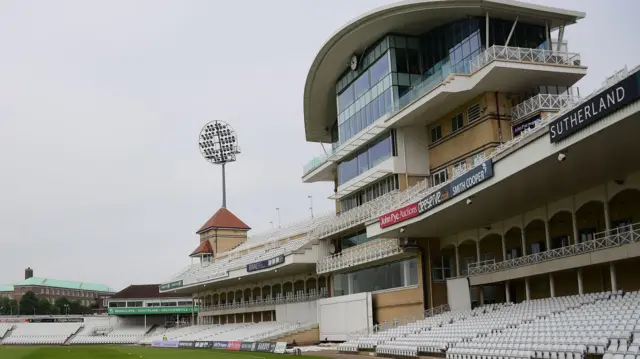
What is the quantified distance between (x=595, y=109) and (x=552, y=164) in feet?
12.8

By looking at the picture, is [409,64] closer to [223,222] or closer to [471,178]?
[471,178]

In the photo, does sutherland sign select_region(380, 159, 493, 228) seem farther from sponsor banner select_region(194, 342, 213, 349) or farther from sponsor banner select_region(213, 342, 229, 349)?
sponsor banner select_region(194, 342, 213, 349)

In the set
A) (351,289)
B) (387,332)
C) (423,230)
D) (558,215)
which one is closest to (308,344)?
(351,289)

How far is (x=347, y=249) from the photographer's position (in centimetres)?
4547

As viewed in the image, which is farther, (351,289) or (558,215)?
(351,289)

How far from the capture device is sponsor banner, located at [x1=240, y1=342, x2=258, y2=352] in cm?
4578

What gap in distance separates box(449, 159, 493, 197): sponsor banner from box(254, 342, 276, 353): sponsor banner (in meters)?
→ 20.0

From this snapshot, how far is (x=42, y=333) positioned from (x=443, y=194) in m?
74.1

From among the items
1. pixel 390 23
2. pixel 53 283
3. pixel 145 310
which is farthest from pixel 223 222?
pixel 53 283

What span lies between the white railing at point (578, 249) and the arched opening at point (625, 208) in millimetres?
324

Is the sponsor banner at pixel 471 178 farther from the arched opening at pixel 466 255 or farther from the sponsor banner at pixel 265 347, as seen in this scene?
the sponsor banner at pixel 265 347

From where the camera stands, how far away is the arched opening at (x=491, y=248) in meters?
34.9

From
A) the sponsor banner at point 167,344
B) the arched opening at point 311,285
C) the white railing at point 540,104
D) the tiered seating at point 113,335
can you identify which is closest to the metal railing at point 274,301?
the arched opening at point 311,285

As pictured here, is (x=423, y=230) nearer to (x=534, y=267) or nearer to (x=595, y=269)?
(x=534, y=267)
